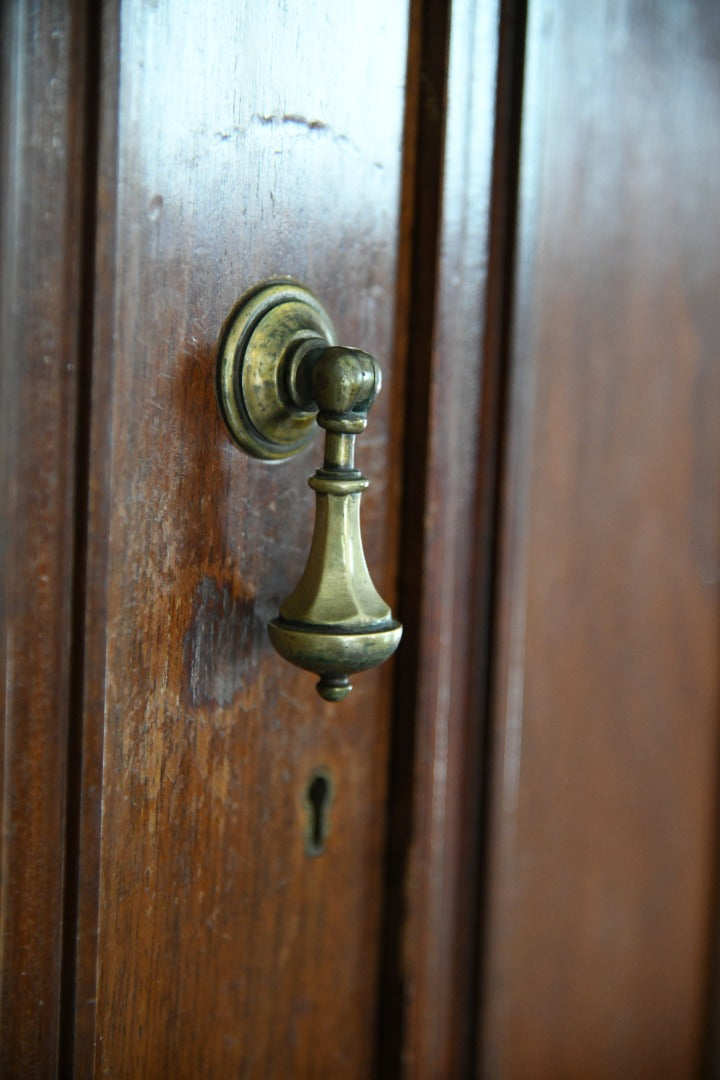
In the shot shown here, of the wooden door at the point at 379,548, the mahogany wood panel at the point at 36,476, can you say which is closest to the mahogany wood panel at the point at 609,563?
the wooden door at the point at 379,548

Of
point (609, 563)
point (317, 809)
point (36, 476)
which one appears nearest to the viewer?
point (36, 476)

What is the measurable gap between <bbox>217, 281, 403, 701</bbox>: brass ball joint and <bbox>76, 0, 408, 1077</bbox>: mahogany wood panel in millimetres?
11

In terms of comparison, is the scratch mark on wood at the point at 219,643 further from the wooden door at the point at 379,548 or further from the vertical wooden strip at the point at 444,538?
the vertical wooden strip at the point at 444,538

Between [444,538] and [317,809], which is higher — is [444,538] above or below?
above

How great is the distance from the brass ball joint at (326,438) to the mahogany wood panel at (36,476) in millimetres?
77

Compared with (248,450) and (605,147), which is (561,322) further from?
(248,450)

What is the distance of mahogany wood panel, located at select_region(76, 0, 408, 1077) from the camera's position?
1.18 feet

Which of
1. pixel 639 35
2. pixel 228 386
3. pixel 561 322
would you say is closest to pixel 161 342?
pixel 228 386

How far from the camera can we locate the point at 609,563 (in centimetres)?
64

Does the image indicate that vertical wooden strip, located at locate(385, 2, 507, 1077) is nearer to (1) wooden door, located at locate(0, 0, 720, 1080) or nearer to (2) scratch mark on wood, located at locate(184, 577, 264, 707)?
(1) wooden door, located at locate(0, 0, 720, 1080)

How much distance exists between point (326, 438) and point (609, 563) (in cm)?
30

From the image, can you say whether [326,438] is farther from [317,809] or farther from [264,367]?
[317,809]

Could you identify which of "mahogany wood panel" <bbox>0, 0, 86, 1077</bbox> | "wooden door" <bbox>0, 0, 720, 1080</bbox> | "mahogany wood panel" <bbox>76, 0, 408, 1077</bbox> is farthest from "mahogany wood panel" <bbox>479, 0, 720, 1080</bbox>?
"mahogany wood panel" <bbox>0, 0, 86, 1077</bbox>

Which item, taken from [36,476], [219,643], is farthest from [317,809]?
[36,476]
